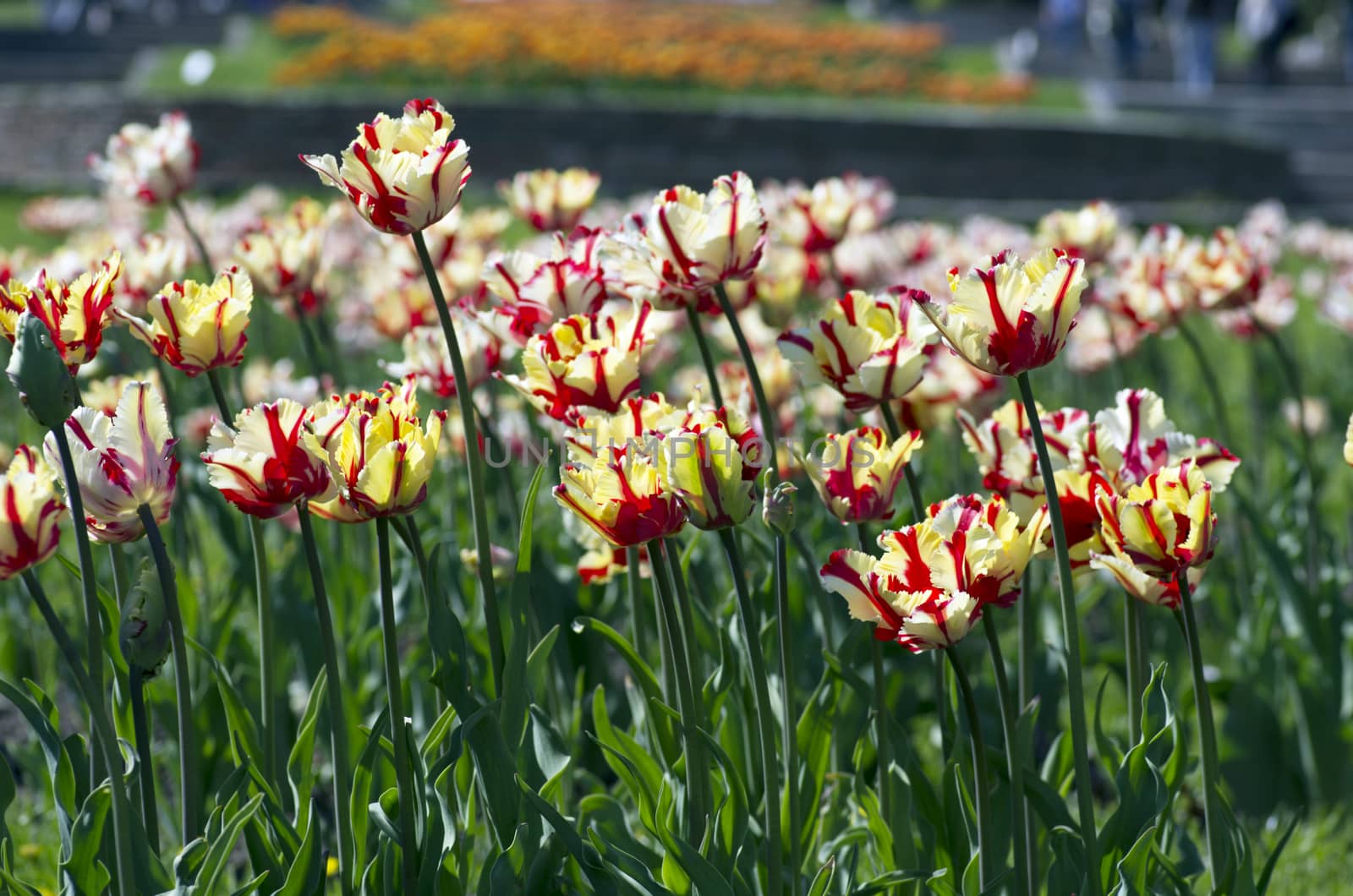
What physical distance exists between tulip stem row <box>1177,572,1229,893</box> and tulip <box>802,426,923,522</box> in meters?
0.29

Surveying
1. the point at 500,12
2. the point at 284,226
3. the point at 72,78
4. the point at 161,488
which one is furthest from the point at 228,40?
the point at 161,488

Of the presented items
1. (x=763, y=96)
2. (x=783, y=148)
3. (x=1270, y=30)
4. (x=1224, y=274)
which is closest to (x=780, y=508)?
(x=1224, y=274)

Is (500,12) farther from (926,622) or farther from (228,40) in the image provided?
(926,622)

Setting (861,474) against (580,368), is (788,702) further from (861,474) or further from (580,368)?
(580,368)

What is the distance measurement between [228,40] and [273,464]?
656 inches

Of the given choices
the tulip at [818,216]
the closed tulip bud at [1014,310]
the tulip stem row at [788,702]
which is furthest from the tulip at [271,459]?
the tulip at [818,216]

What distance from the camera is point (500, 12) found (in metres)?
15.3

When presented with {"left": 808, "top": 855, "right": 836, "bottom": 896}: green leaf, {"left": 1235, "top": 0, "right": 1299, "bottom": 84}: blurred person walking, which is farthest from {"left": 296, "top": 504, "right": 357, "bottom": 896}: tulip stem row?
{"left": 1235, "top": 0, "right": 1299, "bottom": 84}: blurred person walking

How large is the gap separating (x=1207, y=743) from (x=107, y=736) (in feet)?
3.47

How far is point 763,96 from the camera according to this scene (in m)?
12.2

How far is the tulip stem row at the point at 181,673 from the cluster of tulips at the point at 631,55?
416 inches

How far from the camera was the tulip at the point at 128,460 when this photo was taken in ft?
4.05

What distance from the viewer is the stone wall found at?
938cm

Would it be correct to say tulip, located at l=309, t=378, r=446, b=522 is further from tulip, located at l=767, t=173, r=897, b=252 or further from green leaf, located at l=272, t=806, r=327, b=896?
tulip, located at l=767, t=173, r=897, b=252
